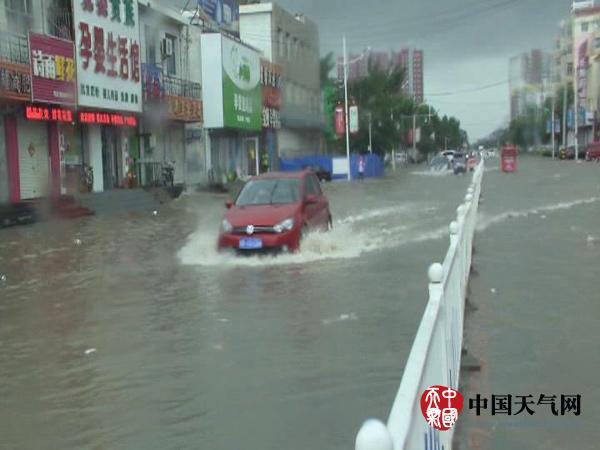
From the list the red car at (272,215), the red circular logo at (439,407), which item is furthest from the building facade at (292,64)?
the red circular logo at (439,407)

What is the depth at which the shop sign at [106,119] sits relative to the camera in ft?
91.9

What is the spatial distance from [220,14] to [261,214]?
1342 inches

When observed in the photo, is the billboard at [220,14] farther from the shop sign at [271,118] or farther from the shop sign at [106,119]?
the shop sign at [106,119]

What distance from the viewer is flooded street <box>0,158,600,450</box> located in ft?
17.8

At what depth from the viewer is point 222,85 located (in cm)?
4078

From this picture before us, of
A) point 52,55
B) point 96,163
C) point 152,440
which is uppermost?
point 52,55

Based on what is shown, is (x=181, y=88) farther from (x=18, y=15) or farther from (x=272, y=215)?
(x=272, y=215)

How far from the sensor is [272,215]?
43.9 feet

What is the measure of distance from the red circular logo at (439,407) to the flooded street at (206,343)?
161cm

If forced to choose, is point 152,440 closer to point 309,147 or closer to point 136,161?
point 136,161

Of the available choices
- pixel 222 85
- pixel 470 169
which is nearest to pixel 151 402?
pixel 222 85

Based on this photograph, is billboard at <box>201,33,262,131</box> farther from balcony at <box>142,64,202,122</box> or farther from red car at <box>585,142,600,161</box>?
red car at <box>585,142,600,161</box>

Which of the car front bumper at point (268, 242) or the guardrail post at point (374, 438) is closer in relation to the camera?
the guardrail post at point (374, 438)

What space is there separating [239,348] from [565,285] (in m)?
4.88
